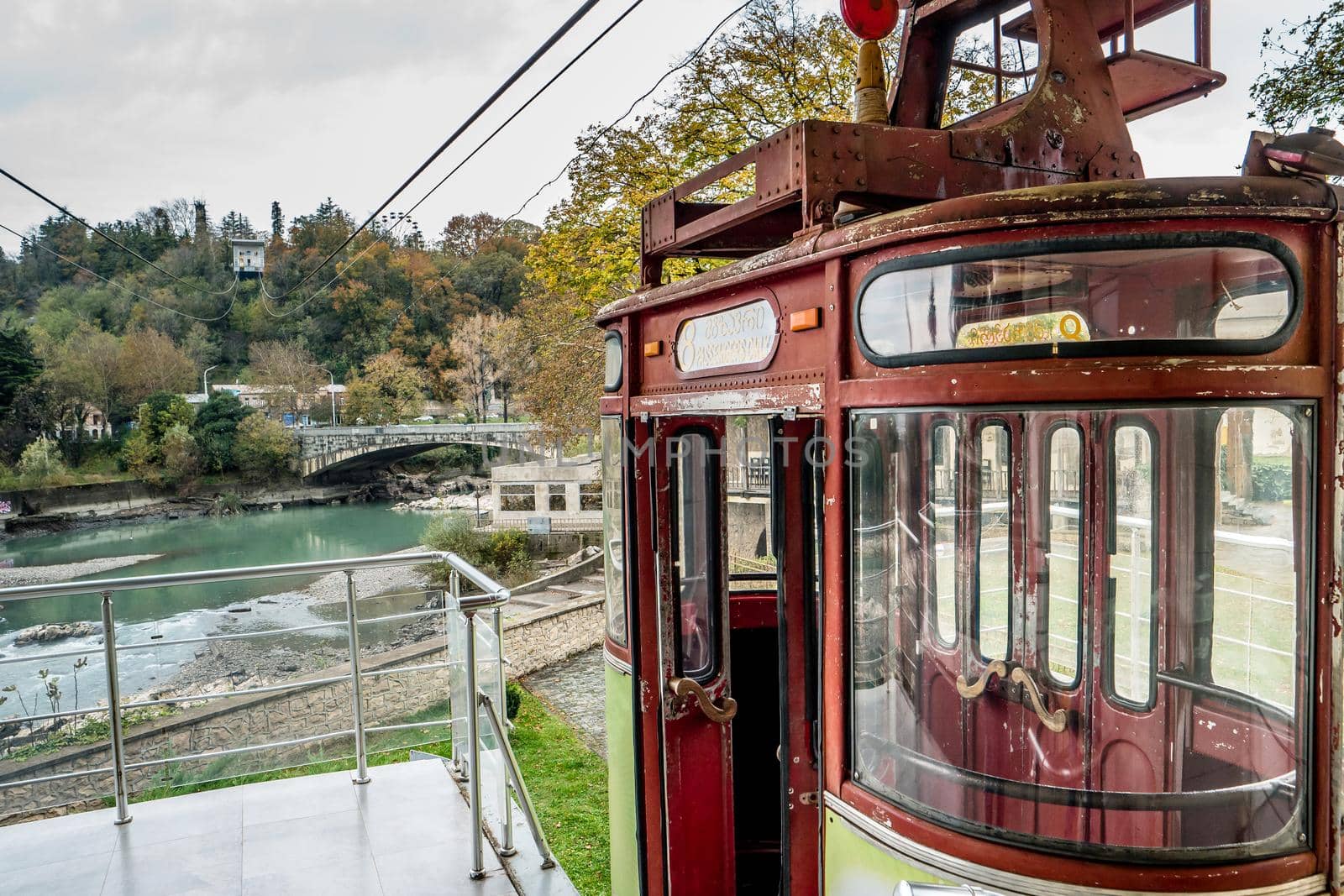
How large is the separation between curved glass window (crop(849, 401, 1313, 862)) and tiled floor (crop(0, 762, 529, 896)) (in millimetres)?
2155

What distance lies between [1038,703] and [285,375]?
53.6 m

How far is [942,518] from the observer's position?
220 cm

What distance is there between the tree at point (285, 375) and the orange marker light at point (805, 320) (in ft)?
171

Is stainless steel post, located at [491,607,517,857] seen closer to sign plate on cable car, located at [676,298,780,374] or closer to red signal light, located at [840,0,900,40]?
sign plate on cable car, located at [676,298,780,374]

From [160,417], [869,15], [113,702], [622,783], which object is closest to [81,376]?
[160,417]

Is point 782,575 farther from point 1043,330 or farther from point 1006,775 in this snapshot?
point 1043,330

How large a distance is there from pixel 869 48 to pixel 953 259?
4.13ft

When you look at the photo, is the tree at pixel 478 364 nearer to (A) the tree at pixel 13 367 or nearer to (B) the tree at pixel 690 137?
(A) the tree at pixel 13 367

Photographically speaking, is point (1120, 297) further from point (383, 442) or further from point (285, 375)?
point (285, 375)

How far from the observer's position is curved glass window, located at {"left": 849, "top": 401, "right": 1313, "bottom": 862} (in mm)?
1767

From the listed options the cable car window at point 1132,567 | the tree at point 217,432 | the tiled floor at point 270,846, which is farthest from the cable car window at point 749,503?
the tree at point 217,432

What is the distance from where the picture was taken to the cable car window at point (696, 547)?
3.39m

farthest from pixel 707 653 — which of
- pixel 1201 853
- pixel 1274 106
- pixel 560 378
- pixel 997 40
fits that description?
pixel 560 378

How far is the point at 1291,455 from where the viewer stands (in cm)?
174
